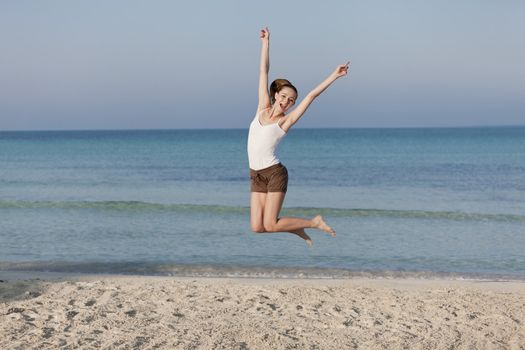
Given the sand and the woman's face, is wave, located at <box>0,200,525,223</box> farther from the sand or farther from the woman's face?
the woman's face

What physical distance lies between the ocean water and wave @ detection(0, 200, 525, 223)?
3 cm

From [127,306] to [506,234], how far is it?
433 inches

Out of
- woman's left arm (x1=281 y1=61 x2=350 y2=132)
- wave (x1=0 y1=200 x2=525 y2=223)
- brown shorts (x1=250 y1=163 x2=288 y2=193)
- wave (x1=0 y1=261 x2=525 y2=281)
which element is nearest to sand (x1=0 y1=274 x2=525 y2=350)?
wave (x1=0 y1=261 x2=525 y2=281)

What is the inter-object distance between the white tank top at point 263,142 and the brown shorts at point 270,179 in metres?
0.05

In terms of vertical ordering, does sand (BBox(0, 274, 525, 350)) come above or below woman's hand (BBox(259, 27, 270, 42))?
below

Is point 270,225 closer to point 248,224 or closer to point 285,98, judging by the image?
point 285,98

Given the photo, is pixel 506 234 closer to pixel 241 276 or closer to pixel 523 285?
pixel 523 285

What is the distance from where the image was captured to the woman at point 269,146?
7.81 meters

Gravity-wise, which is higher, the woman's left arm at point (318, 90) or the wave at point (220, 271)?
the woman's left arm at point (318, 90)

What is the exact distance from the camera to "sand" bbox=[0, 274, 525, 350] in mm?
8102

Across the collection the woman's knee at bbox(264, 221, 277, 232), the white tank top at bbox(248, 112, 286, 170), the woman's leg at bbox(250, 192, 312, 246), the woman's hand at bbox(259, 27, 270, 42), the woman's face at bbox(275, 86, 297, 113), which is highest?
the woman's hand at bbox(259, 27, 270, 42)

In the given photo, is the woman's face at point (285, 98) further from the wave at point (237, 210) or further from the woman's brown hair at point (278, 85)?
the wave at point (237, 210)

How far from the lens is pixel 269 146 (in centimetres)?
786

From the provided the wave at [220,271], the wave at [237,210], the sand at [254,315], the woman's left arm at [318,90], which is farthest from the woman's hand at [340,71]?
the wave at [237,210]
